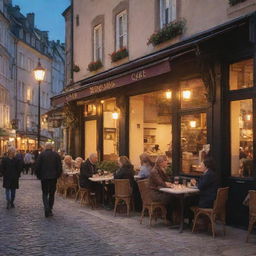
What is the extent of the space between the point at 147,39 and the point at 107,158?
5133 mm

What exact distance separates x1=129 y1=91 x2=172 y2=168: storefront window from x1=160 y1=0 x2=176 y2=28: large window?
242 cm

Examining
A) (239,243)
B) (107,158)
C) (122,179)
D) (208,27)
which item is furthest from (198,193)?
(107,158)

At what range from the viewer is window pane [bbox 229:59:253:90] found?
10654 millimetres

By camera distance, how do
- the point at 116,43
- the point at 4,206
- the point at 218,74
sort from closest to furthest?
1. the point at 218,74
2. the point at 4,206
3. the point at 116,43

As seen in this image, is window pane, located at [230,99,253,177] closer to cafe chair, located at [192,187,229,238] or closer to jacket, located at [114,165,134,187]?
cafe chair, located at [192,187,229,238]

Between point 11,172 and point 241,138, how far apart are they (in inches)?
249

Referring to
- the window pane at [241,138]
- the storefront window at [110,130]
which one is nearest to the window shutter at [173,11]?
the window pane at [241,138]

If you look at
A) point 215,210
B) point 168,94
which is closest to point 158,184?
point 215,210

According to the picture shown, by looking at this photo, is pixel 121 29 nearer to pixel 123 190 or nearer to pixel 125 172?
pixel 125 172

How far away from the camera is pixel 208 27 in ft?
40.1

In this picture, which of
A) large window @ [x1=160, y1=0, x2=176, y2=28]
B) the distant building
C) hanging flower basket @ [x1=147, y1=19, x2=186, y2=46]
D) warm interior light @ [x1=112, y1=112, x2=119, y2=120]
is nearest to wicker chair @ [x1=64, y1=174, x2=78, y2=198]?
warm interior light @ [x1=112, y1=112, x2=119, y2=120]

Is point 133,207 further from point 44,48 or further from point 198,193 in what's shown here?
point 44,48

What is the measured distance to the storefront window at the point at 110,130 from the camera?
58.5 ft

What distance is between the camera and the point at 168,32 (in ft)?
44.8
